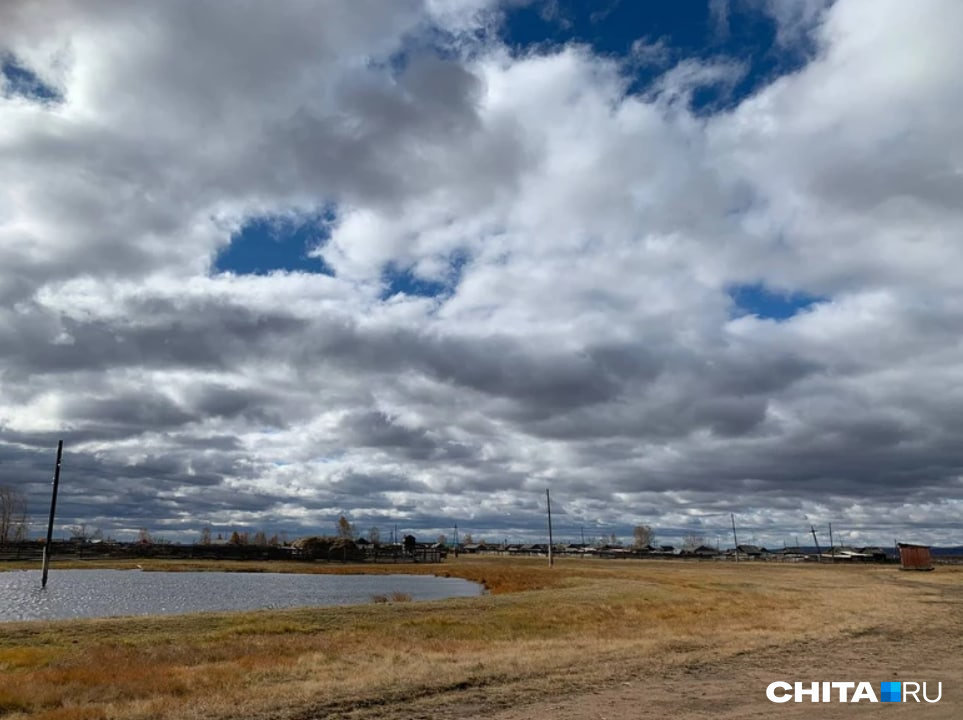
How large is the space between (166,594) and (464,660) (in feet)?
133

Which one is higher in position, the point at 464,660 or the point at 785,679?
the point at 464,660

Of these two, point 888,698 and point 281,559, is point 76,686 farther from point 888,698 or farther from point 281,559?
point 281,559

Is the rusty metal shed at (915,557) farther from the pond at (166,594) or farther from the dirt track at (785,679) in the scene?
the dirt track at (785,679)

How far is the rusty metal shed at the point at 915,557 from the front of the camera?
9406 cm

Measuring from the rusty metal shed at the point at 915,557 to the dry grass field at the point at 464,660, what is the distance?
66926 millimetres

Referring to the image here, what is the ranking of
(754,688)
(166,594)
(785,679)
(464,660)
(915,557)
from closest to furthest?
(754,688), (785,679), (464,660), (166,594), (915,557)

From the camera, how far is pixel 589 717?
13555mm

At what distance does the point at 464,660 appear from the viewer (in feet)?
66.8

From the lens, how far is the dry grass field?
580 inches

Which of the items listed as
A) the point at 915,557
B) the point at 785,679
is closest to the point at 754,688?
the point at 785,679

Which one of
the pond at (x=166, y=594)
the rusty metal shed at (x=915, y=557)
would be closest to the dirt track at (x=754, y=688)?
the pond at (x=166, y=594)

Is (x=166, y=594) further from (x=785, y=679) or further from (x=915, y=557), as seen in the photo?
(x=915, y=557)

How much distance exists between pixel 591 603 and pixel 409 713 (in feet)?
89.1

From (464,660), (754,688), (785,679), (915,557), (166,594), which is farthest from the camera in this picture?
(915,557)
